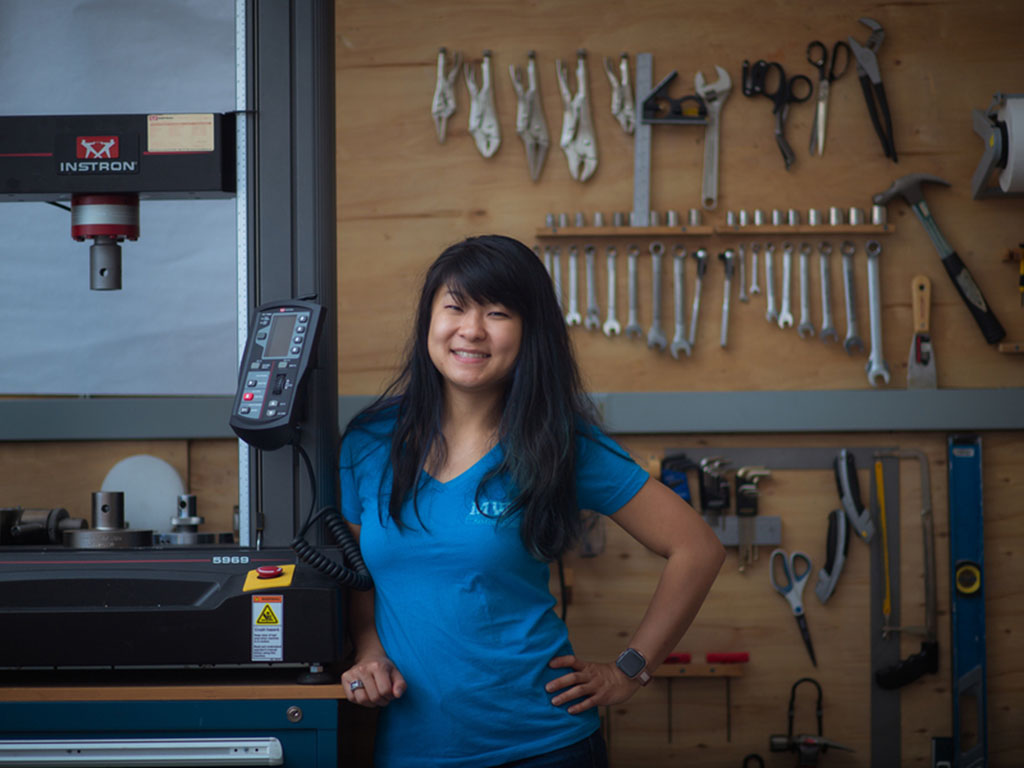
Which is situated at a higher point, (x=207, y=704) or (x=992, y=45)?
(x=992, y=45)

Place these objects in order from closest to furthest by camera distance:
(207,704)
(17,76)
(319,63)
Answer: (207,704) → (319,63) → (17,76)

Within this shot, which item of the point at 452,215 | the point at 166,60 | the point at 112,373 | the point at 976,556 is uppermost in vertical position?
the point at 166,60

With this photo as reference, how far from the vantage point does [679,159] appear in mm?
2914

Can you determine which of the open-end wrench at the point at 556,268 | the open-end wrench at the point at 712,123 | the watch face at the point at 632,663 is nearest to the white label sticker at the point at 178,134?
the watch face at the point at 632,663

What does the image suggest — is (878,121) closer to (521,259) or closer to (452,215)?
(452,215)

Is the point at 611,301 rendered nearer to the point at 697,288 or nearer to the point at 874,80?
the point at 697,288

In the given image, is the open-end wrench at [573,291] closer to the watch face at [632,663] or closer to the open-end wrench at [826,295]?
the open-end wrench at [826,295]

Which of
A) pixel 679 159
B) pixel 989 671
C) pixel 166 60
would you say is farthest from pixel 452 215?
pixel 989 671

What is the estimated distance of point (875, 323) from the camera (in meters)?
2.84

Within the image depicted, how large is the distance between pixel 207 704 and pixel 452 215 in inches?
71.5

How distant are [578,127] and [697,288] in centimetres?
57

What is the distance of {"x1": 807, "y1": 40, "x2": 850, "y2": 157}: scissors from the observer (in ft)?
9.44

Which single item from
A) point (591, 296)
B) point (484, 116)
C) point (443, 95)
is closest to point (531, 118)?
point (484, 116)

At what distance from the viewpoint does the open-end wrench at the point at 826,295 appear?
286 cm
